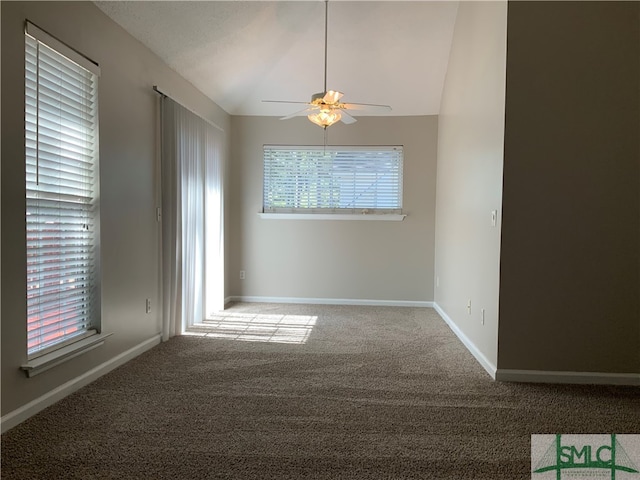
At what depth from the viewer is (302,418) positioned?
101 inches

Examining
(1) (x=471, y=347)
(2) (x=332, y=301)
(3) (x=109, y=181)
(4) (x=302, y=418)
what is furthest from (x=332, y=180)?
(4) (x=302, y=418)

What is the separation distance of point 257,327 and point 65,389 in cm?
220

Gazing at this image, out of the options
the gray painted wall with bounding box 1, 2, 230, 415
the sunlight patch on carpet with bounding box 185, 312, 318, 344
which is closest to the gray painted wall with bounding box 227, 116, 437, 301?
the sunlight patch on carpet with bounding box 185, 312, 318, 344

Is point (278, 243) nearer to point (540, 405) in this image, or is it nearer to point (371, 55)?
point (371, 55)

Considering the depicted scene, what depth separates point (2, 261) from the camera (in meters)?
2.31

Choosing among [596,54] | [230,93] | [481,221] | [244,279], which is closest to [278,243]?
[244,279]

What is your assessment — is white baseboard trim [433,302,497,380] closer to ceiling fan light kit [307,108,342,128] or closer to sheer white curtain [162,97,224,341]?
ceiling fan light kit [307,108,342,128]

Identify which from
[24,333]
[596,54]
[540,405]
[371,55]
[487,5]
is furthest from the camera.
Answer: [371,55]

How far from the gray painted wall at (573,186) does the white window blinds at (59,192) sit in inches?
113

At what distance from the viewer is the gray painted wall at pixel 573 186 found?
3121mm

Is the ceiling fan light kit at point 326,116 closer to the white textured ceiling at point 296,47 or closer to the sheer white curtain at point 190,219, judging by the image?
the white textured ceiling at point 296,47

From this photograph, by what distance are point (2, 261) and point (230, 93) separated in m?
3.85

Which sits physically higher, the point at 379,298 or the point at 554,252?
the point at 554,252

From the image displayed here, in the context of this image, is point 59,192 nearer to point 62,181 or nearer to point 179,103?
point 62,181
